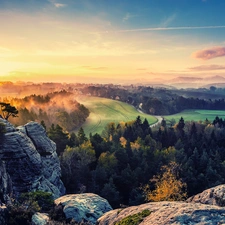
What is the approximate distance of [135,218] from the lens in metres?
13.1

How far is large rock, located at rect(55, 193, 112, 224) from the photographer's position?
22.3 meters

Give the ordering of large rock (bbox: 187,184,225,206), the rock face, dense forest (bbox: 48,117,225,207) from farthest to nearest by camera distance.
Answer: dense forest (bbox: 48,117,225,207)
the rock face
large rock (bbox: 187,184,225,206)

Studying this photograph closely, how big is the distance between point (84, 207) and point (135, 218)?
12081 mm

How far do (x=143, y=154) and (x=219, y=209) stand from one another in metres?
59.2

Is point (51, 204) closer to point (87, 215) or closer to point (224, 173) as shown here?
point (87, 215)

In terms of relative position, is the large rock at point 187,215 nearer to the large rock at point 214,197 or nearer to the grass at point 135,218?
the grass at point 135,218

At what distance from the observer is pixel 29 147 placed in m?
38.2

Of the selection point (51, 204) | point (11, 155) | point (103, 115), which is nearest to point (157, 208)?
point (51, 204)

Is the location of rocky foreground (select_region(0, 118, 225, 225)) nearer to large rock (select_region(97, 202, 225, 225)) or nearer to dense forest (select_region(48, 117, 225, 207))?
large rock (select_region(97, 202, 225, 225))

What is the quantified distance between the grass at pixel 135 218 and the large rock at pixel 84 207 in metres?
9.55

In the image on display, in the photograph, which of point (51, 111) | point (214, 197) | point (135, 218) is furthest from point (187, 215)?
point (51, 111)

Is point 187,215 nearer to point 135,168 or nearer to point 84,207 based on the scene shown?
point 84,207

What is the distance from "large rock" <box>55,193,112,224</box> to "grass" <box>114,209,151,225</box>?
955 cm

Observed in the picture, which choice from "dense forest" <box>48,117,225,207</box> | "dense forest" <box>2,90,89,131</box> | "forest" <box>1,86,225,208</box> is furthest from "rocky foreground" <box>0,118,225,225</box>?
"dense forest" <box>2,90,89,131</box>
